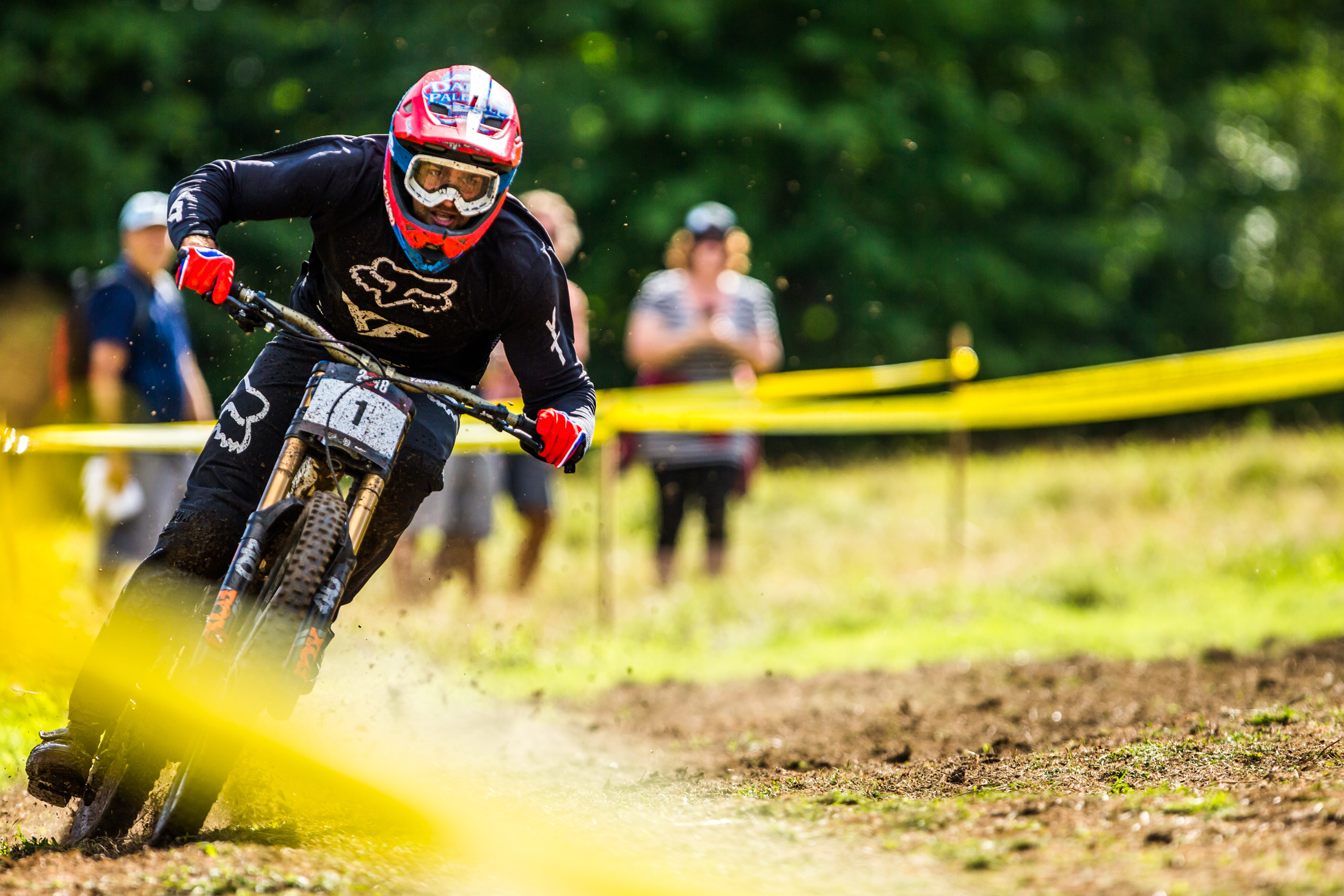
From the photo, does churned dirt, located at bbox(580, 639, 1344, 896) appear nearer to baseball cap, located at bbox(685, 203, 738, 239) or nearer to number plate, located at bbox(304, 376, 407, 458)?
number plate, located at bbox(304, 376, 407, 458)

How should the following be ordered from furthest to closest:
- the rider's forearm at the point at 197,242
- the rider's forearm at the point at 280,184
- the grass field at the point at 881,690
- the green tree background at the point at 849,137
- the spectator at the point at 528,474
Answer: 1. the green tree background at the point at 849,137
2. the spectator at the point at 528,474
3. the rider's forearm at the point at 280,184
4. the rider's forearm at the point at 197,242
5. the grass field at the point at 881,690

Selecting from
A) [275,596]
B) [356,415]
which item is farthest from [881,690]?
[275,596]

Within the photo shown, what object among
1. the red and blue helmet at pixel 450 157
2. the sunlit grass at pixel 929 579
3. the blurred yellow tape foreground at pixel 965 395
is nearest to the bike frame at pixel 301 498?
the red and blue helmet at pixel 450 157

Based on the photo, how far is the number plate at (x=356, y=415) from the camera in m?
3.69

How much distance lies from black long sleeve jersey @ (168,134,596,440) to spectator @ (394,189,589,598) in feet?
9.48

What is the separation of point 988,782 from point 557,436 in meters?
1.78

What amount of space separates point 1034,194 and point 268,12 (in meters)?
12.5

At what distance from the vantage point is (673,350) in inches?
330

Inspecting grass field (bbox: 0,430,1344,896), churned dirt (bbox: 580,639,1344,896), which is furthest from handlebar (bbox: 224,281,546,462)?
churned dirt (bbox: 580,639,1344,896)

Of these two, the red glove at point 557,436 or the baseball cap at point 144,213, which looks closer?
the red glove at point 557,436

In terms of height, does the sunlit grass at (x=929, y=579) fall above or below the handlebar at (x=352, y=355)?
below

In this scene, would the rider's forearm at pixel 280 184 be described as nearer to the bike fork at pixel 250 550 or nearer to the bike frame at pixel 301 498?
the bike frame at pixel 301 498

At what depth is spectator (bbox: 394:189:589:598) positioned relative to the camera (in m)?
7.25

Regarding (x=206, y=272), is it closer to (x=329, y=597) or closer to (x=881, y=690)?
(x=329, y=597)
